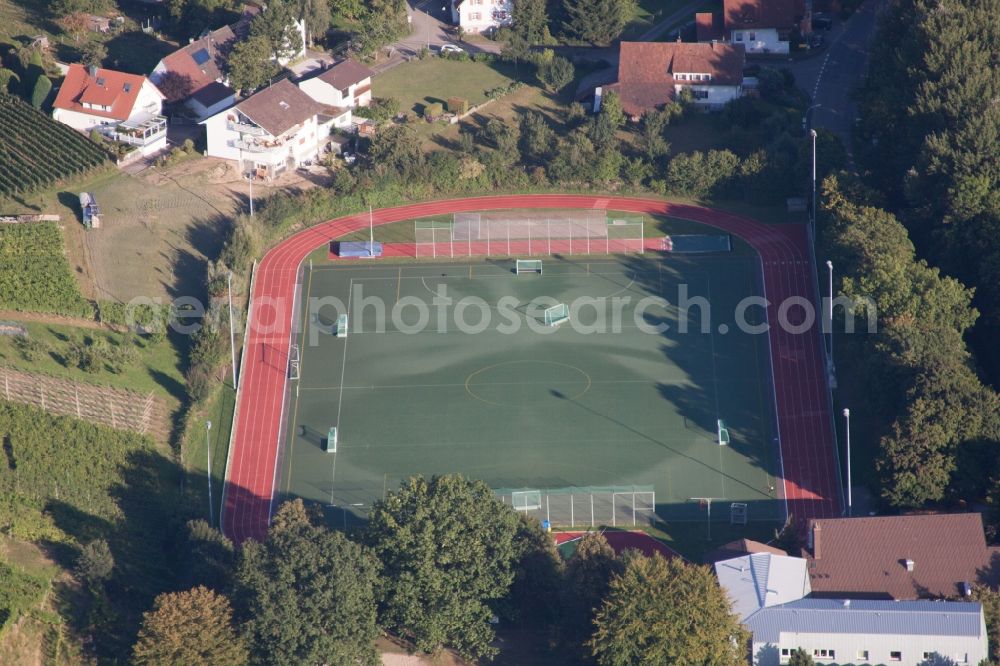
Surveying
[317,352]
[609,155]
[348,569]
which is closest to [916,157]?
[609,155]

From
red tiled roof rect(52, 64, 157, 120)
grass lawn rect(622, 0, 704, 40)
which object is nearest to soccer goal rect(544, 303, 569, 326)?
red tiled roof rect(52, 64, 157, 120)

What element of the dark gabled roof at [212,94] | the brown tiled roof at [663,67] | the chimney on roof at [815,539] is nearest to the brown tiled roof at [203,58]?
the dark gabled roof at [212,94]

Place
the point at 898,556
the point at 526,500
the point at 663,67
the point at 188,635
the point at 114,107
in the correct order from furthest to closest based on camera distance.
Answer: the point at 663,67 → the point at 114,107 → the point at 526,500 → the point at 898,556 → the point at 188,635

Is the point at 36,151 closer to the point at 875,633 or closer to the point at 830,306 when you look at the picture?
the point at 830,306

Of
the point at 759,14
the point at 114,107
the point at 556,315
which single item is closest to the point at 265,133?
the point at 114,107

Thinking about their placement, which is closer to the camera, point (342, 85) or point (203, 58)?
point (342, 85)

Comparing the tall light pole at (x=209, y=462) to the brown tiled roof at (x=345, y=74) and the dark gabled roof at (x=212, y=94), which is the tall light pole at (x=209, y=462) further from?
the brown tiled roof at (x=345, y=74)

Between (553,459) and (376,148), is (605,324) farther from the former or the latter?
(376,148)
